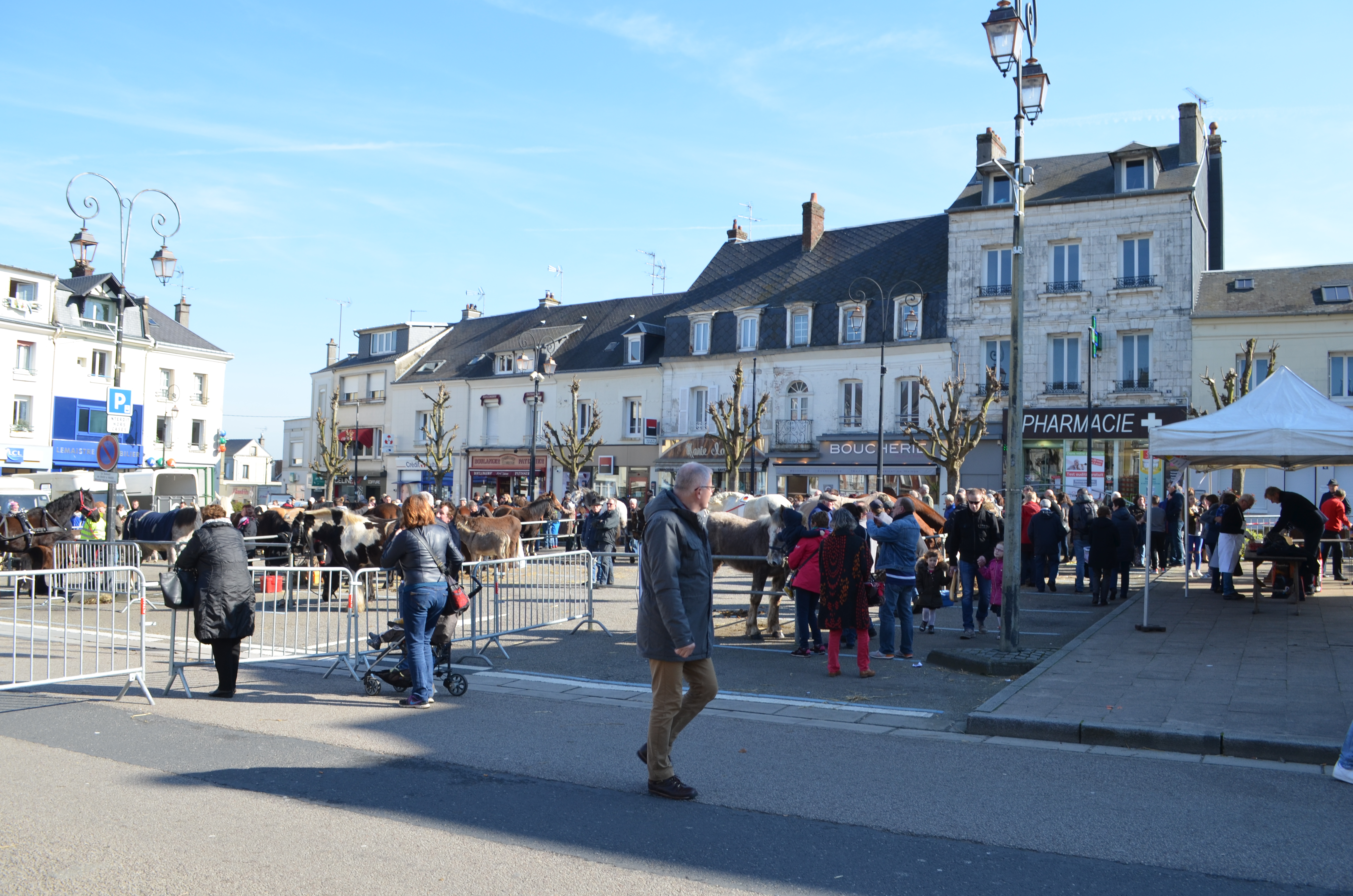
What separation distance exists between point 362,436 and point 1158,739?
49.9 meters

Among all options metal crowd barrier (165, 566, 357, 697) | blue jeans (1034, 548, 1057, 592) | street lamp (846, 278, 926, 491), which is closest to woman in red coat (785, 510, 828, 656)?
metal crowd barrier (165, 566, 357, 697)

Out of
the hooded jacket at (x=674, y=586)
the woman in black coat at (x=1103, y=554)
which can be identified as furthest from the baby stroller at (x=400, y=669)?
the woman in black coat at (x=1103, y=554)

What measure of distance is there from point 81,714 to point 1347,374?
3251cm

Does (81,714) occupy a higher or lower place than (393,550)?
lower

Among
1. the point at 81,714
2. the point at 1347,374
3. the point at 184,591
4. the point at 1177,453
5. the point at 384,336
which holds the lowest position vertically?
the point at 81,714

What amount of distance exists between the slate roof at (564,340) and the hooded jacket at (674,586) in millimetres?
36897

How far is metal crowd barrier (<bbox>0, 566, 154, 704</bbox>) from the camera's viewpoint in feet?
26.3

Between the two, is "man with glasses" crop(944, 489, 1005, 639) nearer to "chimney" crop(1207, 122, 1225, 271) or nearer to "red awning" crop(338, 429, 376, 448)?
"chimney" crop(1207, 122, 1225, 271)

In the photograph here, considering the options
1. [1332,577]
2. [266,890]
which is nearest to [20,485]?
[266,890]

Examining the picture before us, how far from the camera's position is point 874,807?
526 centimetres

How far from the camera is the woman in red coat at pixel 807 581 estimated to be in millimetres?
10164

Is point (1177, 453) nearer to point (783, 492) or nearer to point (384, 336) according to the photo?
point (783, 492)

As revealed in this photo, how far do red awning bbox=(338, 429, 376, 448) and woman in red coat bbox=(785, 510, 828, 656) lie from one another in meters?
44.8

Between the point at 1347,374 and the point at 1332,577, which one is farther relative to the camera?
the point at 1347,374
